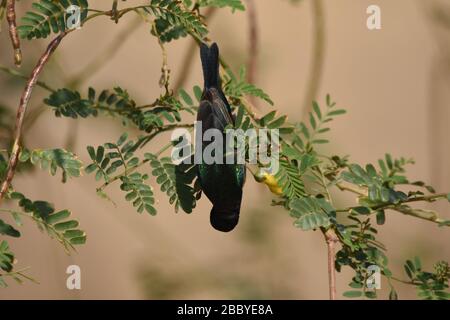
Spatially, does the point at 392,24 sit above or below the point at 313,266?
above

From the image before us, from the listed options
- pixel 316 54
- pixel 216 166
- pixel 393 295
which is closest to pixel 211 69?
pixel 216 166

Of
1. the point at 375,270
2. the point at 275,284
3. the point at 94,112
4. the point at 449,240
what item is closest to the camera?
the point at 375,270

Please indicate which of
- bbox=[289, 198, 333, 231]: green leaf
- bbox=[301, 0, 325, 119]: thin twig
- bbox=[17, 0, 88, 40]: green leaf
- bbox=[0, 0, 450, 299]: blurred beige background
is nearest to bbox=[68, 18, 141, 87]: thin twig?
bbox=[0, 0, 450, 299]: blurred beige background

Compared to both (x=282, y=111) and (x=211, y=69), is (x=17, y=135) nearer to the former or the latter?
(x=211, y=69)

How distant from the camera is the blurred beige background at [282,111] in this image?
2354 millimetres

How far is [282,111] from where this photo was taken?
2.41 meters

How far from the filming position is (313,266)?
2531 millimetres

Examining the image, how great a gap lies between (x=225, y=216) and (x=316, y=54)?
142 cm

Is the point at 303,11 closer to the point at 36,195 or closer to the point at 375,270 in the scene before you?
the point at 36,195

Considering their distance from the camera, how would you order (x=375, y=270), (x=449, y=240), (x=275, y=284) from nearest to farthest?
1. (x=375, y=270)
2. (x=275, y=284)
3. (x=449, y=240)

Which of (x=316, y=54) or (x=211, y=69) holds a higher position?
(x=316, y=54)
